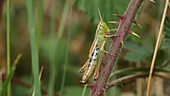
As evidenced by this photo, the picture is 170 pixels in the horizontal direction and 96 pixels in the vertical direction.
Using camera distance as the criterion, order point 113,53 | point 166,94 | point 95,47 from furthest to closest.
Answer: point 166,94 → point 95,47 → point 113,53

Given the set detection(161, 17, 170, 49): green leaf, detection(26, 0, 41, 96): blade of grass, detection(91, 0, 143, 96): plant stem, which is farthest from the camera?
detection(161, 17, 170, 49): green leaf

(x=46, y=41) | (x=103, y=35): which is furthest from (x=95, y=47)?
(x=46, y=41)

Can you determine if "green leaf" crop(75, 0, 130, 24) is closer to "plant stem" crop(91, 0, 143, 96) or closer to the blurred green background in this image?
the blurred green background

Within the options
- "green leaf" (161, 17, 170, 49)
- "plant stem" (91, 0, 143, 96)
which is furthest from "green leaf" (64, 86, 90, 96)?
"plant stem" (91, 0, 143, 96)

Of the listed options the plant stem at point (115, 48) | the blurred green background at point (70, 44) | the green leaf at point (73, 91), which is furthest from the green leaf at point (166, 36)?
the green leaf at point (73, 91)

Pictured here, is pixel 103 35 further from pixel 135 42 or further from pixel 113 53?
pixel 135 42

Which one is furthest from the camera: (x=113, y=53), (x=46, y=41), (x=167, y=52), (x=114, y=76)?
(x=46, y=41)
